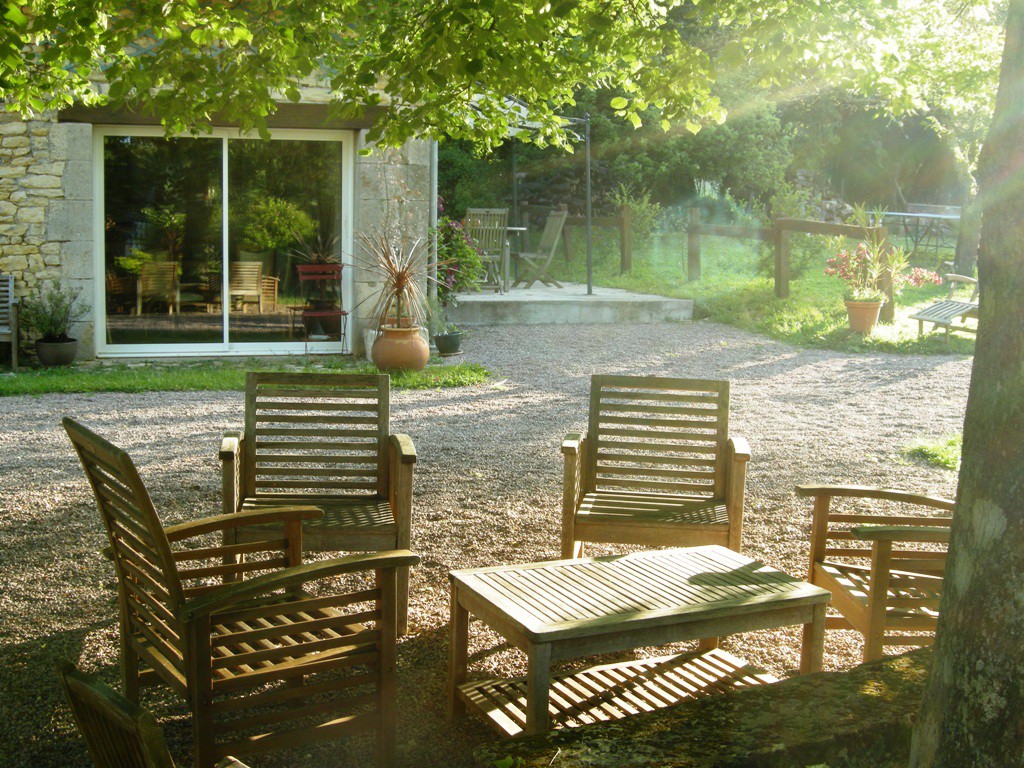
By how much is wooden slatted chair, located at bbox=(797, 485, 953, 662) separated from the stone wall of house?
9.08 meters

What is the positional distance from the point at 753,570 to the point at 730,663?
12.3 inches

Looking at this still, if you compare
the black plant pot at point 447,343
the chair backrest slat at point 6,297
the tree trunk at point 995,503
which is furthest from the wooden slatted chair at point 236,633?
the chair backrest slat at point 6,297

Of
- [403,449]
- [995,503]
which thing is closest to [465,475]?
[403,449]

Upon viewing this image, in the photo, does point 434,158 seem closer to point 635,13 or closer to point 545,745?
point 635,13

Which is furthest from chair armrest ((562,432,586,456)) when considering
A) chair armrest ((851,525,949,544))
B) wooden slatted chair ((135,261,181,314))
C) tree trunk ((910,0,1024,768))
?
wooden slatted chair ((135,261,181,314))

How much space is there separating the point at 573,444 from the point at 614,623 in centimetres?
156

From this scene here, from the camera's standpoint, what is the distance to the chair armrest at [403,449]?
4156 mm

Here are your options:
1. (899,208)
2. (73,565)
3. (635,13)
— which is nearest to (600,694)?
(73,565)

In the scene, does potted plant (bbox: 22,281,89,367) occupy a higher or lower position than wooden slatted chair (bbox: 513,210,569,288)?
lower

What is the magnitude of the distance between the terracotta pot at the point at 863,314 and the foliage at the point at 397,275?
5213 millimetres

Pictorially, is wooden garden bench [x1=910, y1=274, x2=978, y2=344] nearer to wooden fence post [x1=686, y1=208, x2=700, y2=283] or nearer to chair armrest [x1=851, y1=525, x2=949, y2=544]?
wooden fence post [x1=686, y1=208, x2=700, y2=283]

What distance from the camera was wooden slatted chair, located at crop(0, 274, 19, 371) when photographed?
10.6 metres

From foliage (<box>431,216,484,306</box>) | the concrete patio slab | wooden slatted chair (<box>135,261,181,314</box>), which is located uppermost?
foliage (<box>431,216,484,306</box>)

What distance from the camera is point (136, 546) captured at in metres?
3.15
